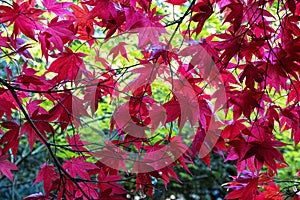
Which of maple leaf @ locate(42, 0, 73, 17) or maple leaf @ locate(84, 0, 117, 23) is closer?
maple leaf @ locate(84, 0, 117, 23)

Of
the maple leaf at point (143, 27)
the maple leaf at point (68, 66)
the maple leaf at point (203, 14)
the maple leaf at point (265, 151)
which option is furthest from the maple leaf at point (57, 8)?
the maple leaf at point (265, 151)

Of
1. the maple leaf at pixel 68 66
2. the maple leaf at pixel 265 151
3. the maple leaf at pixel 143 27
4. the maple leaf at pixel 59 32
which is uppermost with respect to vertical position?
the maple leaf at pixel 143 27

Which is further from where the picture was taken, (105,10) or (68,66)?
(68,66)

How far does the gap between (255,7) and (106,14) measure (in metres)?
0.45

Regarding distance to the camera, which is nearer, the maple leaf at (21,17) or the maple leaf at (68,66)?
the maple leaf at (21,17)

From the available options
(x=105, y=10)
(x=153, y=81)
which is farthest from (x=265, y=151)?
(x=105, y=10)

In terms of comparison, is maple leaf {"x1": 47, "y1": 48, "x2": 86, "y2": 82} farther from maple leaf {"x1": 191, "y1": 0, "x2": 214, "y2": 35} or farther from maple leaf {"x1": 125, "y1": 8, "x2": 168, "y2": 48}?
maple leaf {"x1": 191, "y1": 0, "x2": 214, "y2": 35}

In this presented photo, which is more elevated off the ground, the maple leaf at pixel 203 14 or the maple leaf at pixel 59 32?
the maple leaf at pixel 203 14

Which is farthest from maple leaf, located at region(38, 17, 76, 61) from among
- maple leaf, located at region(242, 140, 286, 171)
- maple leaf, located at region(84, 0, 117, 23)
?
maple leaf, located at region(242, 140, 286, 171)

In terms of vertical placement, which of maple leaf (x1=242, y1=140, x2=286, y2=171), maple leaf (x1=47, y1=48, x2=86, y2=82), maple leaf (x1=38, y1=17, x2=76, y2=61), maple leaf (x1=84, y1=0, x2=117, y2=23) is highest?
maple leaf (x1=84, y1=0, x2=117, y2=23)

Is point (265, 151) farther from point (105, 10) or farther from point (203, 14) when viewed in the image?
point (105, 10)

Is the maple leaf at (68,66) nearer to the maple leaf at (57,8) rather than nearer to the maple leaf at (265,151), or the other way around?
the maple leaf at (57,8)

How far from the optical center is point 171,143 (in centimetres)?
116

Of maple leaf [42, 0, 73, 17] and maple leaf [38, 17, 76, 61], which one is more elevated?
maple leaf [42, 0, 73, 17]
